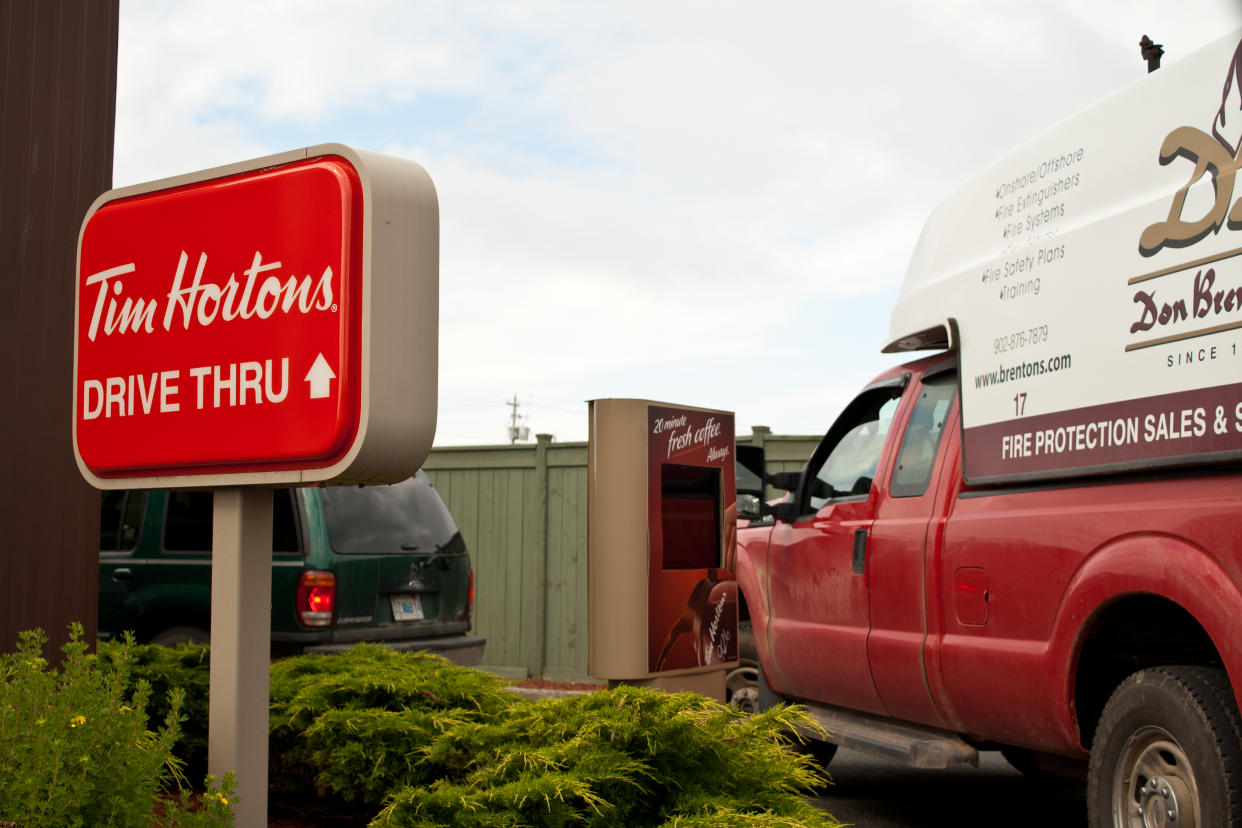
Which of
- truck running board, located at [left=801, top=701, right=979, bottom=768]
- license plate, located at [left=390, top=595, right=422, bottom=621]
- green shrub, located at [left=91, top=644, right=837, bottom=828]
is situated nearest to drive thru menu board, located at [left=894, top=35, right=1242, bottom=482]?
truck running board, located at [left=801, top=701, right=979, bottom=768]

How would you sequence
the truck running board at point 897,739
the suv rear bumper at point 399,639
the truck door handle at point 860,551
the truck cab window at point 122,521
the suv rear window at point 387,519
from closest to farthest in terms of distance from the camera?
the truck running board at point 897,739
the truck door handle at point 860,551
the suv rear bumper at point 399,639
the suv rear window at point 387,519
the truck cab window at point 122,521

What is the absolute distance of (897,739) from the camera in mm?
5789

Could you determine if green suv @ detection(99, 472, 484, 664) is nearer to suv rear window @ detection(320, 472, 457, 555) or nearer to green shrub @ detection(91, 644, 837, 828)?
suv rear window @ detection(320, 472, 457, 555)

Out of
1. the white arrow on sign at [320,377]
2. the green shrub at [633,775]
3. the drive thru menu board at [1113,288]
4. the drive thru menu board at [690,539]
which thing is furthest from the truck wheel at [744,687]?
the white arrow on sign at [320,377]

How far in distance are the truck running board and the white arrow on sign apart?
9.64ft

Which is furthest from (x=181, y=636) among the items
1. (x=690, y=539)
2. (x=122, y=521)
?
(x=690, y=539)

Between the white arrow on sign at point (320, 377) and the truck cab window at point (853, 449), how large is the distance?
371 cm

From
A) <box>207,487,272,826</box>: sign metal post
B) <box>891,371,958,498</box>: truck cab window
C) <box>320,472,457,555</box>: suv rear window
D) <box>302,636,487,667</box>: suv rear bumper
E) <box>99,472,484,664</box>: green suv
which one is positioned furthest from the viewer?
<box>302,636,487,667</box>: suv rear bumper

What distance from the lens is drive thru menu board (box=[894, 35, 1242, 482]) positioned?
12.8 feet

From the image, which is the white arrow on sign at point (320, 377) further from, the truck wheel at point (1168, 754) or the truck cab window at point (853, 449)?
the truck cab window at point (853, 449)

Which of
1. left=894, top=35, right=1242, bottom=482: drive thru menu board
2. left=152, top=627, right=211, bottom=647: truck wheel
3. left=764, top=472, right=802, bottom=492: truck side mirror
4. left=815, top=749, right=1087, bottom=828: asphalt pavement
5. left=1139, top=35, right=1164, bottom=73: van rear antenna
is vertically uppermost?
left=1139, top=35, right=1164, bottom=73: van rear antenna

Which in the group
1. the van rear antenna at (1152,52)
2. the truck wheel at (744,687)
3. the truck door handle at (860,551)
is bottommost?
the truck wheel at (744,687)

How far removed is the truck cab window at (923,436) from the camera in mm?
5727

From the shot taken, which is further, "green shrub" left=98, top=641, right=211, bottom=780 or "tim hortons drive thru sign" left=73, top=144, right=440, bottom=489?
"green shrub" left=98, top=641, right=211, bottom=780
